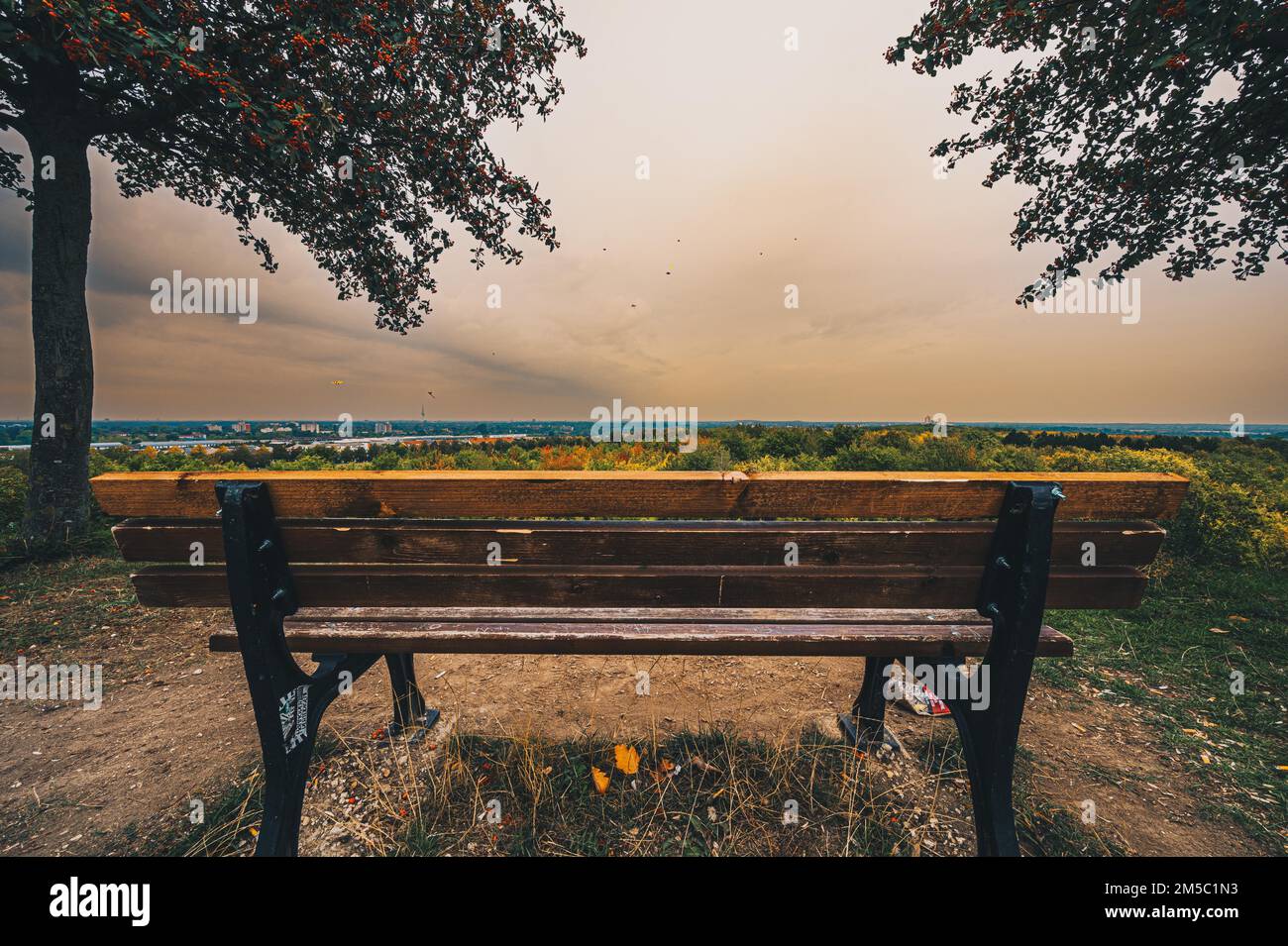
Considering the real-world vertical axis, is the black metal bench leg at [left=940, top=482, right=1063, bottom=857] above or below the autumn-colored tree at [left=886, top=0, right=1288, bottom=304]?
below

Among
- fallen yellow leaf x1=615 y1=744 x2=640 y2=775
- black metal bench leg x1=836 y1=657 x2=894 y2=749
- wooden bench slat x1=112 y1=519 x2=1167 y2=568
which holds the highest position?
wooden bench slat x1=112 y1=519 x2=1167 y2=568

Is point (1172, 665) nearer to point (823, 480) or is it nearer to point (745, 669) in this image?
point (745, 669)

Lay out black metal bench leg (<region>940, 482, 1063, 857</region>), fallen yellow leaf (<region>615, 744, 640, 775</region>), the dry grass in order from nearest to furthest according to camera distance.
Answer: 1. black metal bench leg (<region>940, 482, 1063, 857</region>)
2. the dry grass
3. fallen yellow leaf (<region>615, 744, 640, 775</region>)

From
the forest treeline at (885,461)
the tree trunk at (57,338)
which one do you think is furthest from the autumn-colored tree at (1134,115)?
the tree trunk at (57,338)

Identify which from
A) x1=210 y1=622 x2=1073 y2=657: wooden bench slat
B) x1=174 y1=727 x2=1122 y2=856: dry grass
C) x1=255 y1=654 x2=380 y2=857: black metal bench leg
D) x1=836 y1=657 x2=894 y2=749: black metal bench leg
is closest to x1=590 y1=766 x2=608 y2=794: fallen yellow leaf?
x1=174 y1=727 x2=1122 y2=856: dry grass

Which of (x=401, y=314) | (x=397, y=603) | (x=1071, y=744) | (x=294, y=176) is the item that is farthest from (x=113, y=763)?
(x=401, y=314)

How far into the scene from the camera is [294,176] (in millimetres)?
5438

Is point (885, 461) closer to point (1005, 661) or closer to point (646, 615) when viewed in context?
point (1005, 661)

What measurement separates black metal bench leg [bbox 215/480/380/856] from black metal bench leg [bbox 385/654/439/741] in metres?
0.67

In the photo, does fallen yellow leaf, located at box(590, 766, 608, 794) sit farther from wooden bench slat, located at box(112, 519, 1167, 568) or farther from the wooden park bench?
wooden bench slat, located at box(112, 519, 1167, 568)

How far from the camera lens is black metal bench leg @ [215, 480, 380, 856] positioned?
4.24 ft

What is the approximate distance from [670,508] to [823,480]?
47cm

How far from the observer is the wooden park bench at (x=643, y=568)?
1.33m

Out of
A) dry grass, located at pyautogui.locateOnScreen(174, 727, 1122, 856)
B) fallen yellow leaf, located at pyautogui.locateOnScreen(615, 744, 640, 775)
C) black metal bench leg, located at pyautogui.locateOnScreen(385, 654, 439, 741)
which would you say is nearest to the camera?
dry grass, located at pyautogui.locateOnScreen(174, 727, 1122, 856)
